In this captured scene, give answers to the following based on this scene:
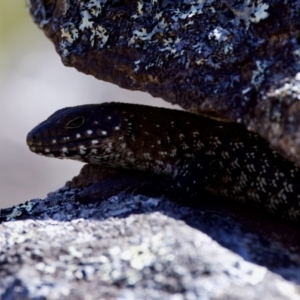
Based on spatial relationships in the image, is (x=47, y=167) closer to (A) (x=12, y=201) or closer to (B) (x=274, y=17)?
(A) (x=12, y=201)

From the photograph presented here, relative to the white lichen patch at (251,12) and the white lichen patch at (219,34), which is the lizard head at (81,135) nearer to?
the white lichen patch at (219,34)

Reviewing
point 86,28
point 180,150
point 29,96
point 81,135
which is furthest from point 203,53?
point 29,96

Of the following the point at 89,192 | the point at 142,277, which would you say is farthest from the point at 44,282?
the point at 89,192

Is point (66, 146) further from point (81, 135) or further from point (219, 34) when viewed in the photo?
point (219, 34)

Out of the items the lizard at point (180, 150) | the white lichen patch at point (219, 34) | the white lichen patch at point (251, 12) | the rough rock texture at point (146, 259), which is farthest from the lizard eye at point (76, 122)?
the white lichen patch at point (251, 12)

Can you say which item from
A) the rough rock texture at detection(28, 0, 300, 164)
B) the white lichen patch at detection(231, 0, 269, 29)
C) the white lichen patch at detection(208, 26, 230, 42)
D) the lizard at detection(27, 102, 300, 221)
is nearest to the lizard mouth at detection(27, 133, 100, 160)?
the lizard at detection(27, 102, 300, 221)
